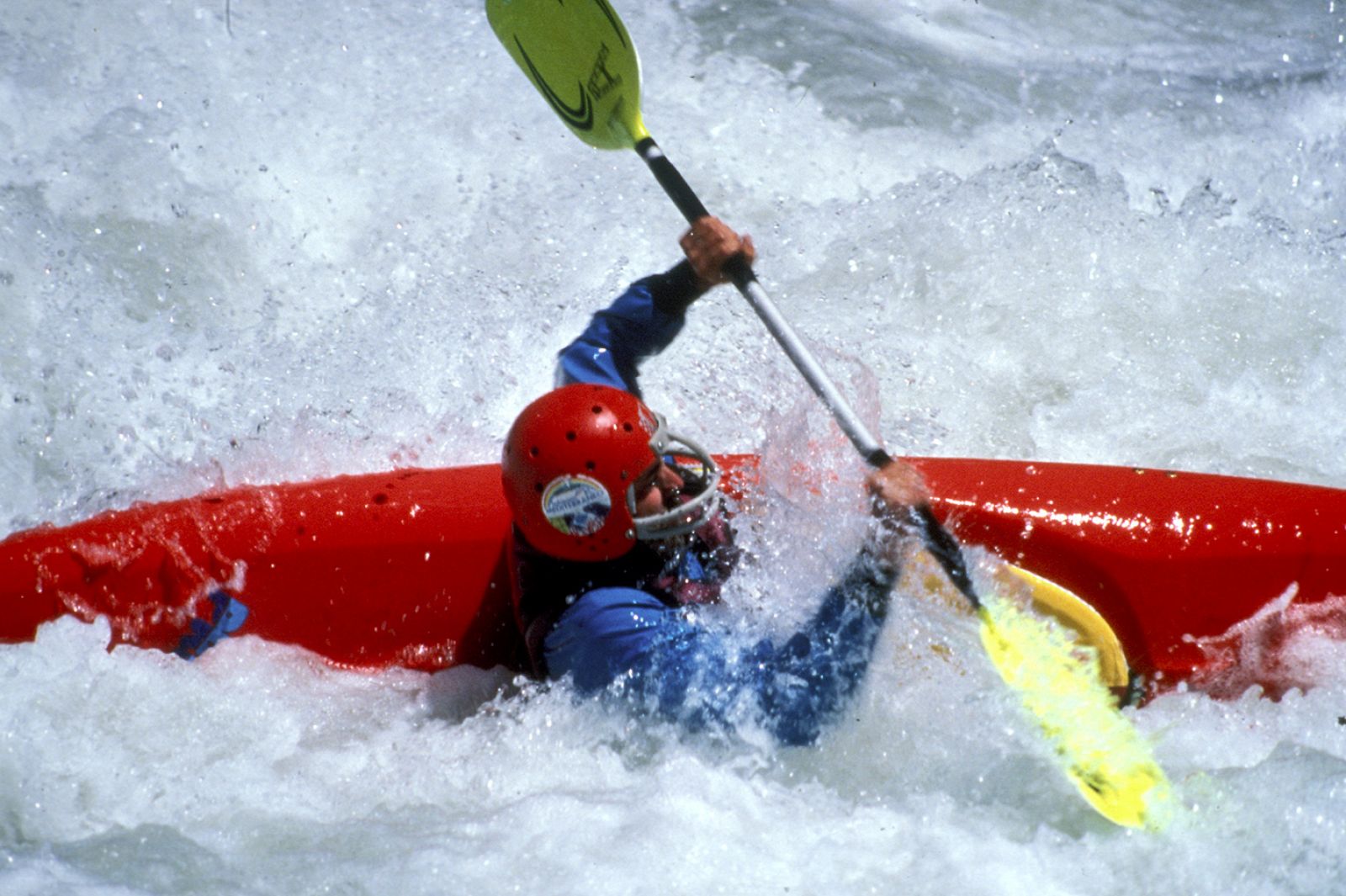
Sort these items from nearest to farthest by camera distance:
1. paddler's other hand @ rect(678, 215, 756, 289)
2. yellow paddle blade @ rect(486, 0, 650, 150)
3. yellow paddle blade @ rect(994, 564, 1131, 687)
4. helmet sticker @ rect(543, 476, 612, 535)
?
1. helmet sticker @ rect(543, 476, 612, 535)
2. yellow paddle blade @ rect(994, 564, 1131, 687)
3. paddler's other hand @ rect(678, 215, 756, 289)
4. yellow paddle blade @ rect(486, 0, 650, 150)

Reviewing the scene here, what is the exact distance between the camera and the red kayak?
2285 mm

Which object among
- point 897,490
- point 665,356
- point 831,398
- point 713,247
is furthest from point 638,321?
point 665,356

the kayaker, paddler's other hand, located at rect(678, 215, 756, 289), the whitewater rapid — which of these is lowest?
the whitewater rapid

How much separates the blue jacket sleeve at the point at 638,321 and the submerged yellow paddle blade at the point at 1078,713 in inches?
35.8

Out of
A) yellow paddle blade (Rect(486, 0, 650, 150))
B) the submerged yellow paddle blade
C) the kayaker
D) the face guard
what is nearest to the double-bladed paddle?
the submerged yellow paddle blade

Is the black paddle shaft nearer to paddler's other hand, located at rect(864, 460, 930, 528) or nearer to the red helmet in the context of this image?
paddler's other hand, located at rect(864, 460, 930, 528)

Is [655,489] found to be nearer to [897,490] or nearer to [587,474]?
[587,474]

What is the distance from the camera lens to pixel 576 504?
75.7 inches

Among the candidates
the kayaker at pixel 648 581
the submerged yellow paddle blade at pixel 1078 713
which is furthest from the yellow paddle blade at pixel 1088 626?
the kayaker at pixel 648 581

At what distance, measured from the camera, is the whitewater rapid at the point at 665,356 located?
2139mm

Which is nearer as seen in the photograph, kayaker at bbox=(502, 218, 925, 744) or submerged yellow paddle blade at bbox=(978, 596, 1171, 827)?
kayaker at bbox=(502, 218, 925, 744)

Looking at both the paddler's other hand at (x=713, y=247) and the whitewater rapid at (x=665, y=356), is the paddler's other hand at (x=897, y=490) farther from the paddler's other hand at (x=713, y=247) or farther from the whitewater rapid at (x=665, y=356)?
the paddler's other hand at (x=713, y=247)

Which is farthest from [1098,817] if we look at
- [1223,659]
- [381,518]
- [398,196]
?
[398,196]

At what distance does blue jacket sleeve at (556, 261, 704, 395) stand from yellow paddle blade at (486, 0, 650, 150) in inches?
15.6
